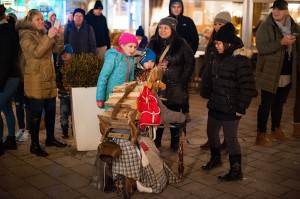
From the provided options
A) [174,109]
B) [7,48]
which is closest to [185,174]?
[174,109]

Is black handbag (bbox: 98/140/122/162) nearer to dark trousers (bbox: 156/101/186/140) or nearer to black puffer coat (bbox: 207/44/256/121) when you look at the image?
black puffer coat (bbox: 207/44/256/121)

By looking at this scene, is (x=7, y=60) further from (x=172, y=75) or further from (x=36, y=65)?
(x=172, y=75)

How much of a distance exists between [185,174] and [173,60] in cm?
172

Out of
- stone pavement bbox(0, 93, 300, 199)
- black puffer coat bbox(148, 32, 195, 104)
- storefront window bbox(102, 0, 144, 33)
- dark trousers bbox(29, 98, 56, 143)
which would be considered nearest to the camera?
stone pavement bbox(0, 93, 300, 199)

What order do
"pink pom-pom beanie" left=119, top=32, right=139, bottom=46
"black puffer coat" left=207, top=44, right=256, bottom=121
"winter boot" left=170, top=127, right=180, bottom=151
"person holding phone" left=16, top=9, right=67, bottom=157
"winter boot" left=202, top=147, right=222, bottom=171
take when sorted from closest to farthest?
1. "black puffer coat" left=207, top=44, right=256, bottom=121
2. "pink pom-pom beanie" left=119, top=32, right=139, bottom=46
3. "winter boot" left=202, top=147, right=222, bottom=171
4. "person holding phone" left=16, top=9, right=67, bottom=157
5. "winter boot" left=170, top=127, right=180, bottom=151

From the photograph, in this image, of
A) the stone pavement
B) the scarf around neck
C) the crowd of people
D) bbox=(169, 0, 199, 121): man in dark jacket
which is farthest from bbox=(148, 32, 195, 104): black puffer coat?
the scarf around neck

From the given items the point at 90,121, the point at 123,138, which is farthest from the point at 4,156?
the point at 123,138

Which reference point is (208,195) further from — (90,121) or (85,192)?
(90,121)

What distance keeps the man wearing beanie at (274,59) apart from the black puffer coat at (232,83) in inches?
71.4

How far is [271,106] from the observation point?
7188mm

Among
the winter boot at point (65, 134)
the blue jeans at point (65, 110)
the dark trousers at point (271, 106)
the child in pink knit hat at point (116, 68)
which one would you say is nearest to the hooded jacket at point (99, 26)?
the blue jeans at point (65, 110)

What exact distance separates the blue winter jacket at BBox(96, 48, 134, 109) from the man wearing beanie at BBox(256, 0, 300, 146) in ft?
8.19

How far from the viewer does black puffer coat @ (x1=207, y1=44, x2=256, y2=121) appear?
5.14 m

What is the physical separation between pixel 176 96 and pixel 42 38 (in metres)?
2.09
